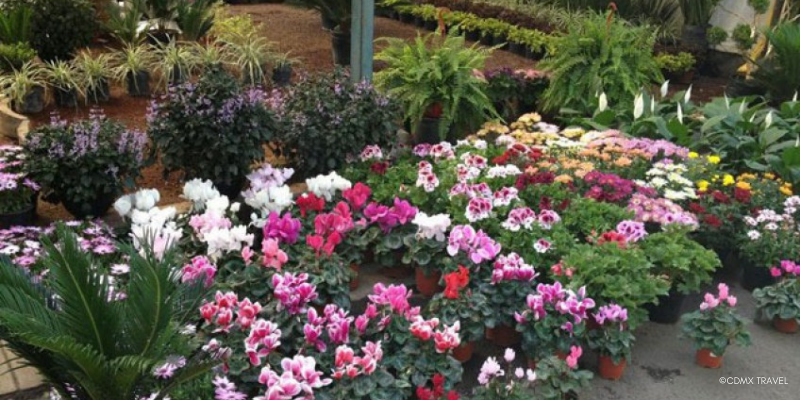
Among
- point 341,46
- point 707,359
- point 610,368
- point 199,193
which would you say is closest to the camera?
point 610,368

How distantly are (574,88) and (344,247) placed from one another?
3.03 meters

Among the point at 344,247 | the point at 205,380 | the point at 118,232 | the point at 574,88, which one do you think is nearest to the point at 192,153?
the point at 118,232

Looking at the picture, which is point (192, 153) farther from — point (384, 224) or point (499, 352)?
point (499, 352)

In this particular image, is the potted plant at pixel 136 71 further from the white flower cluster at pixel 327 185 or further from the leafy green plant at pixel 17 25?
the white flower cluster at pixel 327 185

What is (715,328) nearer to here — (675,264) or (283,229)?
(675,264)

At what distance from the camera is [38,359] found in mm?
2256

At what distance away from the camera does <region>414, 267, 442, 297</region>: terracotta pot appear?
12.4 feet

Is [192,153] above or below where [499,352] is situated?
above

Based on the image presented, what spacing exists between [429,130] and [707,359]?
273 centimetres

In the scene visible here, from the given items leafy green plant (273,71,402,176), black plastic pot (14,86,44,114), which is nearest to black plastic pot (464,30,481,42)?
leafy green plant (273,71,402,176)

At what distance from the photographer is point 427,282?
12.5ft

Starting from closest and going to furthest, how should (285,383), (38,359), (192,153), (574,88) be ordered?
(38,359) < (285,383) < (192,153) < (574,88)

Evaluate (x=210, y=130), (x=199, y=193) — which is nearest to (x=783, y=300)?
(x=199, y=193)

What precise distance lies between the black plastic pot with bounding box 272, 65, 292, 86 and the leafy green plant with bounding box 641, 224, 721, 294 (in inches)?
142
